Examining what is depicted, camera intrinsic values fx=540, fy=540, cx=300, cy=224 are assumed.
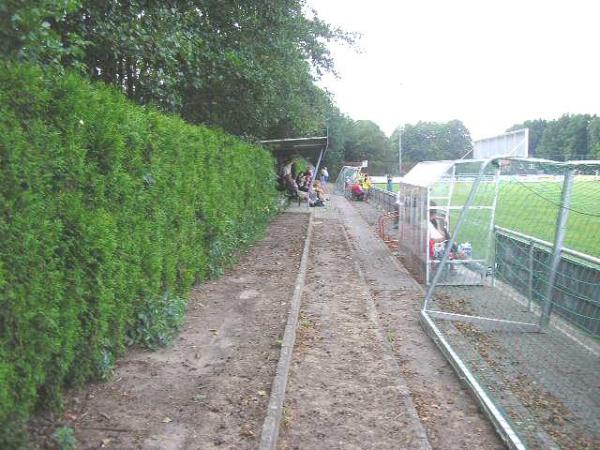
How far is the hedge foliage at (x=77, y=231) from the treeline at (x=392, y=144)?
1500 inches

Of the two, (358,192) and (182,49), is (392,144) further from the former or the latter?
(182,49)

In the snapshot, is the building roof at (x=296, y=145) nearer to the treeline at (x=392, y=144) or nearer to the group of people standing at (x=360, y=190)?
the group of people standing at (x=360, y=190)

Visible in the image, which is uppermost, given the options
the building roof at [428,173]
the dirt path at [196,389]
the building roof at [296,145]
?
the building roof at [296,145]

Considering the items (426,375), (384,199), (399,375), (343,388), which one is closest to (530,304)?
(426,375)

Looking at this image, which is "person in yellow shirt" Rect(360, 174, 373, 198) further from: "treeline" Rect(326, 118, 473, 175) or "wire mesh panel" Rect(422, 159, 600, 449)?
"wire mesh panel" Rect(422, 159, 600, 449)

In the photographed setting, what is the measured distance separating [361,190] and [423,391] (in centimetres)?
2903

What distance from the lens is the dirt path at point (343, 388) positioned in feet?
13.5

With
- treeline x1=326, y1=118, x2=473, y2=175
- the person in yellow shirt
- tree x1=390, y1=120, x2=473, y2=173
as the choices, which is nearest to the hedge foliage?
the person in yellow shirt

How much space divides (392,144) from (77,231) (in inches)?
3314

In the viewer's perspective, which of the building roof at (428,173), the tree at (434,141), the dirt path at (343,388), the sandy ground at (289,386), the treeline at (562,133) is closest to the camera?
the sandy ground at (289,386)

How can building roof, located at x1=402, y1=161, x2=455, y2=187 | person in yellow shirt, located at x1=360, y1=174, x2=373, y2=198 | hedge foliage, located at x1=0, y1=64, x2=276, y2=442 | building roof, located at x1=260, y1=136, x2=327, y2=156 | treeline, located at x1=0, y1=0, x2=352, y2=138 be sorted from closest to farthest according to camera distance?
hedge foliage, located at x1=0, y1=64, x2=276, y2=442 → treeline, located at x1=0, y1=0, x2=352, y2=138 → building roof, located at x1=402, y1=161, x2=455, y2=187 → building roof, located at x1=260, y1=136, x2=327, y2=156 → person in yellow shirt, located at x1=360, y1=174, x2=373, y2=198

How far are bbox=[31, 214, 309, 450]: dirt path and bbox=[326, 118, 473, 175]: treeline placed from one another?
123ft

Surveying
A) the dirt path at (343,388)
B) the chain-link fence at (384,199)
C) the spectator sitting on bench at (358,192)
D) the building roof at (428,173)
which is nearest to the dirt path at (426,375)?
the dirt path at (343,388)

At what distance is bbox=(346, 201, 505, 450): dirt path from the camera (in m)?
4.39
